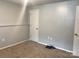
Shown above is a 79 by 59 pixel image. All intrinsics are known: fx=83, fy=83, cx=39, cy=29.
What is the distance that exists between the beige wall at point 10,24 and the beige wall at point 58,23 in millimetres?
1127

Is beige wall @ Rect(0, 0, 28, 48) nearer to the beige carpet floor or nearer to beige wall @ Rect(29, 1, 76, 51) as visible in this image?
the beige carpet floor

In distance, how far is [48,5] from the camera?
420 centimetres


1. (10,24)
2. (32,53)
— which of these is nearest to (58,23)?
(32,53)

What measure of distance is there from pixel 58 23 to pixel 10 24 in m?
2.29

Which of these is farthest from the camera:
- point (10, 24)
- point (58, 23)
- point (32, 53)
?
point (10, 24)

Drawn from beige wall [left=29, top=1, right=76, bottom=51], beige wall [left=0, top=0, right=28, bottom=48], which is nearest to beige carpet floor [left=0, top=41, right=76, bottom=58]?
beige wall [left=29, top=1, right=76, bottom=51]

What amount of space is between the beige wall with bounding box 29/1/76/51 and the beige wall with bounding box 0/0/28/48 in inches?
44.4

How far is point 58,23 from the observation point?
153 inches

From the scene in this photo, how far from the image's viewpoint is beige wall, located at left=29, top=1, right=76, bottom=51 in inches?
136

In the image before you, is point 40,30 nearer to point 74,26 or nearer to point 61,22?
point 61,22

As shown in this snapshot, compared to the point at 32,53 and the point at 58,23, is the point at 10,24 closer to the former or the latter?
the point at 32,53

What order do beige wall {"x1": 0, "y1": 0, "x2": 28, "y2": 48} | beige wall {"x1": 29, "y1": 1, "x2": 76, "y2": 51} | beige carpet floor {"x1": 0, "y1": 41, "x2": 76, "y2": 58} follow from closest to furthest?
beige carpet floor {"x1": 0, "y1": 41, "x2": 76, "y2": 58} < beige wall {"x1": 29, "y1": 1, "x2": 76, "y2": 51} < beige wall {"x1": 0, "y1": 0, "x2": 28, "y2": 48}

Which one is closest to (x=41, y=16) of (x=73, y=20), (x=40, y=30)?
(x=40, y=30)

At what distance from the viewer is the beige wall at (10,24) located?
3.67 meters
